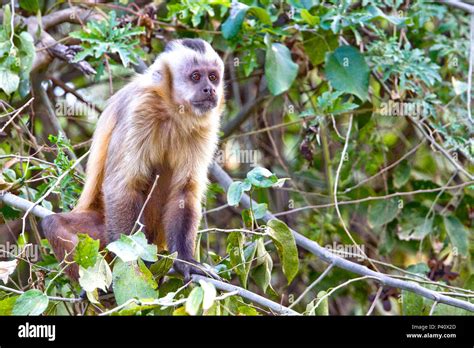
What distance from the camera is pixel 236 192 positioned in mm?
4676

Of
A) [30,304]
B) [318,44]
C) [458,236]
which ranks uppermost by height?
[318,44]

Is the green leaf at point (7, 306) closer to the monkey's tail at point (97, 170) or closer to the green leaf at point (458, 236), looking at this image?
the monkey's tail at point (97, 170)

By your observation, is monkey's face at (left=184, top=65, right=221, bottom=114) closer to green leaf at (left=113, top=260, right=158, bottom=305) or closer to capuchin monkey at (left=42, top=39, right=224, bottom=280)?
capuchin monkey at (left=42, top=39, right=224, bottom=280)

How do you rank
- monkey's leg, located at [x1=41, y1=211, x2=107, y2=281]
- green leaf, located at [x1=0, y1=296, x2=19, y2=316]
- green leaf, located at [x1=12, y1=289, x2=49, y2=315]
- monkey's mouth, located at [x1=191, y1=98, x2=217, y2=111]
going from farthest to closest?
monkey's mouth, located at [x1=191, y1=98, x2=217, y2=111], monkey's leg, located at [x1=41, y1=211, x2=107, y2=281], green leaf, located at [x1=0, y1=296, x2=19, y2=316], green leaf, located at [x1=12, y1=289, x2=49, y2=315]

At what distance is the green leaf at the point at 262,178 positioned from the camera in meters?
4.60

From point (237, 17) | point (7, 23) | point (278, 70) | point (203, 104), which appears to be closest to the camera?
point (203, 104)

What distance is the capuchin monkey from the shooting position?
5703mm

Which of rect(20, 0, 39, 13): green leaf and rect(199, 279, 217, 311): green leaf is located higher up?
rect(20, 0, 39, 13): green leaf

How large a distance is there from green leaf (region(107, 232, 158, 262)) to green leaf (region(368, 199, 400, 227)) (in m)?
4.09

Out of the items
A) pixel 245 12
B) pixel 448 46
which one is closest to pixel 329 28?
pixel 245 12

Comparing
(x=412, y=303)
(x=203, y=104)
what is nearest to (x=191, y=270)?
(x=203, y=104)

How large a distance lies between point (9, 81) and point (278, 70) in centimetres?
241

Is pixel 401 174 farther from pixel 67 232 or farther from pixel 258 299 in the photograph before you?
pixel 258 299

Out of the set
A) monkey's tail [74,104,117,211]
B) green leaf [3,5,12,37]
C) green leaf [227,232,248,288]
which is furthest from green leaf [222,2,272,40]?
green leaf [227,232,248,288]
